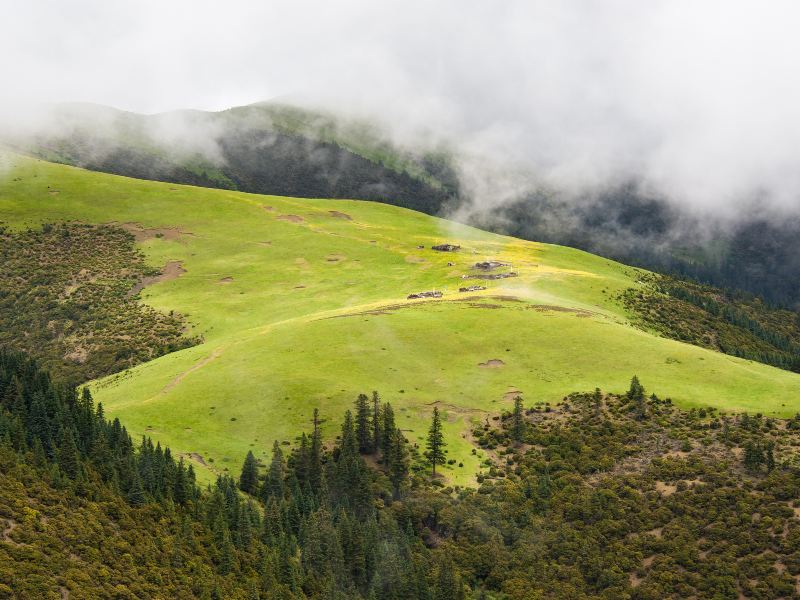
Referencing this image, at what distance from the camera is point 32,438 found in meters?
73.5

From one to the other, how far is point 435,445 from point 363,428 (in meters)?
9.63

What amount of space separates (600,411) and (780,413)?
70.3ft

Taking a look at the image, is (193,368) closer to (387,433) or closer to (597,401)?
(387,433)

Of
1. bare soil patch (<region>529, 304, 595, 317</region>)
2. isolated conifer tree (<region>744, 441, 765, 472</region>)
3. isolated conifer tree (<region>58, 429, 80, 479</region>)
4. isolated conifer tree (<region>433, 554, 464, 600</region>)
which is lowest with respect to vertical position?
isolated conifer tree (<region>433, 554, 464, 600</region>)

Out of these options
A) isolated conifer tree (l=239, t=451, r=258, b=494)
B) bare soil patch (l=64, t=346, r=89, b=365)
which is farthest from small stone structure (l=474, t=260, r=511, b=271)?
isolated conifer tree (l=239, t=451, r=258, b=494)

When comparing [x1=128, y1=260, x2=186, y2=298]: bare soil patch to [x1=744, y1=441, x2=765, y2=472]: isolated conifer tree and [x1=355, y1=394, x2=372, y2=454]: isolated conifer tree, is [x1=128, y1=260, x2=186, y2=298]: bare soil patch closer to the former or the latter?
[x1=355, y1=394, x2=372, y2=454]: isolated conifer tree

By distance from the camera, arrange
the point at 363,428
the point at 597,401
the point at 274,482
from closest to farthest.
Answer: the point at 274,482, the point at 363,428, the point at 597,401

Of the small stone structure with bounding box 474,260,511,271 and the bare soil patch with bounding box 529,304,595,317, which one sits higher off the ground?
the small stone structure with bounding box 474,260,511,271

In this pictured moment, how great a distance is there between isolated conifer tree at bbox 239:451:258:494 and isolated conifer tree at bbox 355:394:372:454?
48.6ft

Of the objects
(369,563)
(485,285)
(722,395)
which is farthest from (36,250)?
(722,395)

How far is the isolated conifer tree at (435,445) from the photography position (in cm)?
9519

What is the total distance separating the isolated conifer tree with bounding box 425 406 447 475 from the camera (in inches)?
3748

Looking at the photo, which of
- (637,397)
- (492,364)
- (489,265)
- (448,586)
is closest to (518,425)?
(637,397)

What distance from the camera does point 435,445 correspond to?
9556 cm
